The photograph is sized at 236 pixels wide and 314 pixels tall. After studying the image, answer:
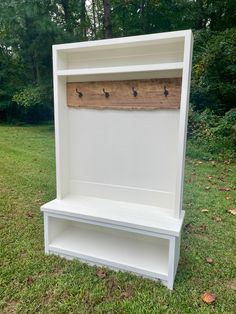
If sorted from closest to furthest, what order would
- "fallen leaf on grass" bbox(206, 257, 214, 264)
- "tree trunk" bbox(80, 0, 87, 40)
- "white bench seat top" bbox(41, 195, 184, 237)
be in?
"white bench seat top" bbox(41, 195, 184, 237) < "fallen leaf on grass" bbox(206, 257, 214, 264) < "tree trunk" bbox(80, 0, 87, 40)

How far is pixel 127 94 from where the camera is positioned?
1.90m

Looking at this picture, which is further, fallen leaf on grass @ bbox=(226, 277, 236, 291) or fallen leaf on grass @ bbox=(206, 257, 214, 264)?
fallen leaf on grass @ bbox=(206, 257, 214, 264)

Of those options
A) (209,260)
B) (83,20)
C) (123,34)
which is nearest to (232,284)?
(209,260)

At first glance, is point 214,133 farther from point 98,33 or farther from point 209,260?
point 98,33

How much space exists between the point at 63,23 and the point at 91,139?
7783 mm

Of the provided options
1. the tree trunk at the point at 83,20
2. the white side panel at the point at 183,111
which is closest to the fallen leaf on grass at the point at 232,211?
the white side panel at the point at 183,111

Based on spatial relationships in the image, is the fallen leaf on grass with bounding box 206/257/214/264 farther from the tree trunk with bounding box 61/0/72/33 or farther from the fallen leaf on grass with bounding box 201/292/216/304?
the tree trunk with bounding box 61/0/72/33

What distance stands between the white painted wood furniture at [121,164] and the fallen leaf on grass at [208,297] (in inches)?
7.9

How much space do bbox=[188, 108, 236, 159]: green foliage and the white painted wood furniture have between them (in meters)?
3.63

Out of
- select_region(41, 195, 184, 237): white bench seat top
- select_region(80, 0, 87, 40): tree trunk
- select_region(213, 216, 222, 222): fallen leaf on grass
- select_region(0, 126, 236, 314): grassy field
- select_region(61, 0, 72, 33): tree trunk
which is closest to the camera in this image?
select_region(0, 126, 236, 314): grassy field

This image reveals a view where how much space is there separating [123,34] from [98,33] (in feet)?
3.26

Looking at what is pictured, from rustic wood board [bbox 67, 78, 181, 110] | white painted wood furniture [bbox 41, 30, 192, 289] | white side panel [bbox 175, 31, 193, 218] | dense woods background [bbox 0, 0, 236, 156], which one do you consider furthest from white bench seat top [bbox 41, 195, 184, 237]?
dense woods background [bbox 0, 0, 236, 156]

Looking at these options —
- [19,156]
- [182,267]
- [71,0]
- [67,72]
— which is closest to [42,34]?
[71,0]

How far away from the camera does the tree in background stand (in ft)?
A: 20.8
